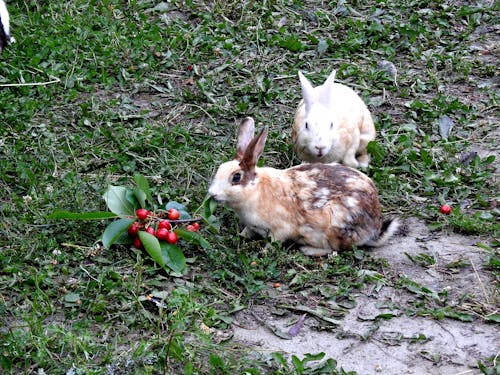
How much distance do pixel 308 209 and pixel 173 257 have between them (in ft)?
3.31

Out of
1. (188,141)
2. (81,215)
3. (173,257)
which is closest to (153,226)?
(173,257)

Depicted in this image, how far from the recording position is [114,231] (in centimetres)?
561

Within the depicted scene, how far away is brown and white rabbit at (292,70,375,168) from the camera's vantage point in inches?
260

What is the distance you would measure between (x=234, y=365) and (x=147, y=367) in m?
0.48

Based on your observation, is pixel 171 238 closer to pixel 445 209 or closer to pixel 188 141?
pixel 188 141

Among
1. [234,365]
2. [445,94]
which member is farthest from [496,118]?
[234,365]

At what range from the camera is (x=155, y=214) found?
5.85 metres

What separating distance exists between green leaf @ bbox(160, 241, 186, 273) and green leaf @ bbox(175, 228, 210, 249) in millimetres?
130

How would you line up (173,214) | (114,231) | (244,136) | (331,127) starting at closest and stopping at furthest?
(114,231) < (173,214) < (244,136) < (331,127)

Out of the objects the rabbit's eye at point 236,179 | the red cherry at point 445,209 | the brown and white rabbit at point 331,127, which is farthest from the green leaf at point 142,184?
the red cherry at point 445,209

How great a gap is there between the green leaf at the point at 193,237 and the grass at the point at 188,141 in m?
0.13

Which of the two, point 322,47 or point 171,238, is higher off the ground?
point 171,238

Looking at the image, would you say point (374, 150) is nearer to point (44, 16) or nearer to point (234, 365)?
point (234, 365)

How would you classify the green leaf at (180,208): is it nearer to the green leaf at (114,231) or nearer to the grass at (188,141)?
the grass at (188,141)
